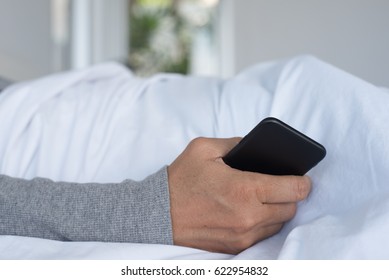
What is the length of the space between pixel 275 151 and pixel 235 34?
70.8 inches

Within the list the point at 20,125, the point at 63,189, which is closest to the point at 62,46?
the point at 20,125

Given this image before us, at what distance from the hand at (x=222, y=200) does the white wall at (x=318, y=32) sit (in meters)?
0.82

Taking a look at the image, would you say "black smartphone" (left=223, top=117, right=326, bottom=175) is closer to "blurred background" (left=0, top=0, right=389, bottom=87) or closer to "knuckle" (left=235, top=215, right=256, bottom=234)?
"knuckle" (left=235, top=215, right=256, bottom=234)

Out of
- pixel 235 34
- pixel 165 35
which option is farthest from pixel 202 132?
pixel 165 35

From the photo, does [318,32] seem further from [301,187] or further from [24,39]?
[301,187]

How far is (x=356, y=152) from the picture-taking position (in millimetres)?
548

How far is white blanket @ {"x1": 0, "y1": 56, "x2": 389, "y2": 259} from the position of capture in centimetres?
51

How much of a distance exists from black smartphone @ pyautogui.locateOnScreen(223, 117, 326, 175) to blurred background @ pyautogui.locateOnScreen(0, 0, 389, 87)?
85 cm

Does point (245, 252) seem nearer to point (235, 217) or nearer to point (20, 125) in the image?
point (235, 217)

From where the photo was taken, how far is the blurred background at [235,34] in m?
1.47

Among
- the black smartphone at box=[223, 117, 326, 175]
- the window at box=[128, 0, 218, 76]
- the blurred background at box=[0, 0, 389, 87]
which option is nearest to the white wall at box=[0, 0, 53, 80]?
the blurred background at box=[0, 0, 389, 87]

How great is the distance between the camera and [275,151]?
0.54m

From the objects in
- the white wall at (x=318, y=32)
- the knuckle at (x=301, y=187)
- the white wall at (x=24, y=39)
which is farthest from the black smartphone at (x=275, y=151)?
the white wall at (x=24, y=39)

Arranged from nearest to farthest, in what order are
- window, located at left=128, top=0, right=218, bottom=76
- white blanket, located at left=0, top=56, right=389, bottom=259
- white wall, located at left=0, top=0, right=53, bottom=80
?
white blanket, located at left=0, top=56, right=389, bottom=259, white wall, located at left=0, top=0, right=53, bottom=80, window, located at left=128, top=0, right=218, bottom=76
